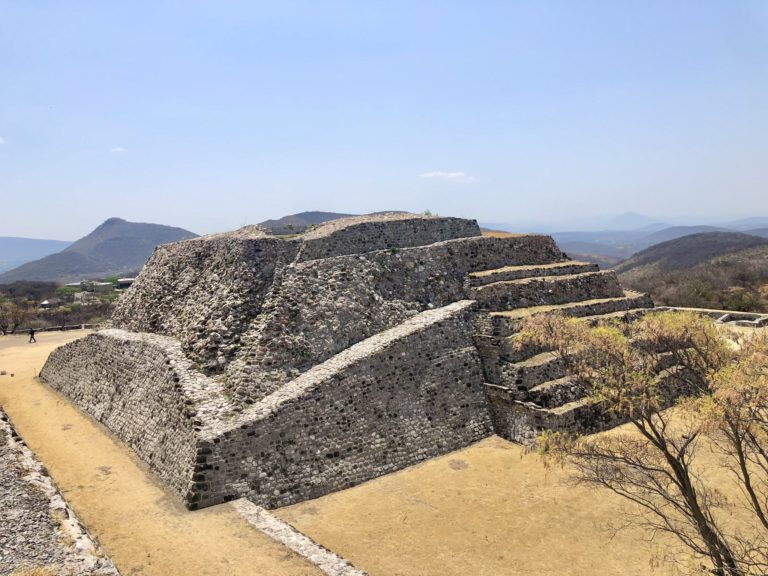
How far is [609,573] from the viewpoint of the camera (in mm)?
9562

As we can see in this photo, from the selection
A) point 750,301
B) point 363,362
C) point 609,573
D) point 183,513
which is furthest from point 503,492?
point 750,301

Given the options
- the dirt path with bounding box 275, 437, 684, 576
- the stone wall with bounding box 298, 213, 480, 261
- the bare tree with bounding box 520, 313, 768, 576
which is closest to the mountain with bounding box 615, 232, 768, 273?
the stone wall with bounding box 298, 213, 480, 261

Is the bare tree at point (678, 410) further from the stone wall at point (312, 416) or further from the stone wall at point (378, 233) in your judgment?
the stone wall at point (378, 233)

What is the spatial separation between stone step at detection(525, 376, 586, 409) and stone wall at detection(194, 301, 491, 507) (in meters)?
1.79

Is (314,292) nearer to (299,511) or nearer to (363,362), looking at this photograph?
(363,362)

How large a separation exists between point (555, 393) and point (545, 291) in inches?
194

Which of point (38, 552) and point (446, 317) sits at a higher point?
point (446, 317)

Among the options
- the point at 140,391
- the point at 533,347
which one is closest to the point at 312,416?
the point at 140,391

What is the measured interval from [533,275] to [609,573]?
12278 mm

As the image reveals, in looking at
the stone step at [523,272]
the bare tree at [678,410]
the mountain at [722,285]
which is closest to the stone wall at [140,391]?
the bare tree at [678,410]

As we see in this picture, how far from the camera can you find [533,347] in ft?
54.7

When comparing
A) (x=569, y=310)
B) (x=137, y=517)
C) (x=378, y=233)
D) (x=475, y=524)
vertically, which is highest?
(x=378, y=233)

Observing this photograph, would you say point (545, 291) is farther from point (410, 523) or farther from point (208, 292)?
point (208, 292)

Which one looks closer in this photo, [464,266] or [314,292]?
[314,292]
